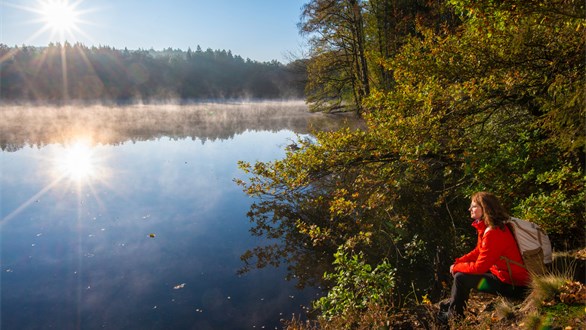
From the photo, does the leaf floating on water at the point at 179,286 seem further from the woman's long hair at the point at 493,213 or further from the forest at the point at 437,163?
the woman's long hair at the point at 493,213

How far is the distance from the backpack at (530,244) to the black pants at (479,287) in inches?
12.8

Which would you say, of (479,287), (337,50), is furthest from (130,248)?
(337,50)

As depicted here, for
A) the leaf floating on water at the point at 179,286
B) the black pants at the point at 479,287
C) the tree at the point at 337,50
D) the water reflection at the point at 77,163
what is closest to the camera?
the black pants at the point at 479,287

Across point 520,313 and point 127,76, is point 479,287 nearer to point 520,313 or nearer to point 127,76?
point 520,313

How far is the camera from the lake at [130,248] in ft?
19.8

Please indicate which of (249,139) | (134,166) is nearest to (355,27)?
(249,139)

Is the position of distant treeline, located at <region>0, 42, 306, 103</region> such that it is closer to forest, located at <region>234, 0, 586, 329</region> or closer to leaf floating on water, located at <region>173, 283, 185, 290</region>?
forest, located at <region>234, 0, 586, 329</region>

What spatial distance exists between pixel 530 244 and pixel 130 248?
7800mm

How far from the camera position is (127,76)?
102 m

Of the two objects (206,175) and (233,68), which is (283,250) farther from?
(233,68)

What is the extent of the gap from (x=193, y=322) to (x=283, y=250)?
3.03 m

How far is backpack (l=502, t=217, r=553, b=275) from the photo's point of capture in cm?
412

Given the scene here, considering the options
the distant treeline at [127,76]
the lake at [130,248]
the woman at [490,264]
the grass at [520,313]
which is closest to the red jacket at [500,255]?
the woman at [490,264]

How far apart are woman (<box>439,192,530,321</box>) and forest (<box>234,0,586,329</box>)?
446 mm
